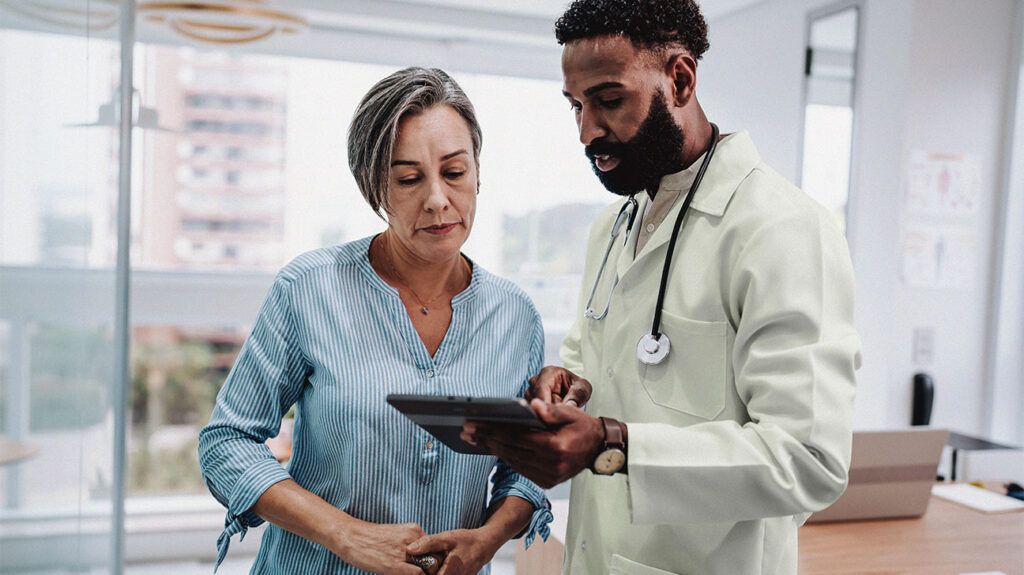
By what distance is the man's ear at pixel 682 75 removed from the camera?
1.19 meters

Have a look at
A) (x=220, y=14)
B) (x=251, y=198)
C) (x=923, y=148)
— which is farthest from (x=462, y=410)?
(x=251, y=198)

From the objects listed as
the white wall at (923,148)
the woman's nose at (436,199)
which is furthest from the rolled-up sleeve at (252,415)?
the white wall at (923,148)

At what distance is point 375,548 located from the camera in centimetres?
120

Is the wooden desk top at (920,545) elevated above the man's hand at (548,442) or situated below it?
below

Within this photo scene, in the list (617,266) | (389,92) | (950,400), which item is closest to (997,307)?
(950,400)

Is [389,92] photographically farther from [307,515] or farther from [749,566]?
[749,566]

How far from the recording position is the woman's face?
4.25 ft

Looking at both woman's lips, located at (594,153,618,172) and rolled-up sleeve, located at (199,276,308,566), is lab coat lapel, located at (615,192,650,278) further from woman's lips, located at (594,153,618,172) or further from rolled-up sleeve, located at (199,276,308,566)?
rolled-up sleeve, located at (199,276,308,566)

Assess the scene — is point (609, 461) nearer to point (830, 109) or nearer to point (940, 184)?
point (940, 184)

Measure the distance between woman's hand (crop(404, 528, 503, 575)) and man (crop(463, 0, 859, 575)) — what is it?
6.4 inches

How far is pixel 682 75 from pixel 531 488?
2.28ft

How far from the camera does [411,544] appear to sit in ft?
4.00

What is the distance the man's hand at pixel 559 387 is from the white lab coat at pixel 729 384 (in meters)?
0.03

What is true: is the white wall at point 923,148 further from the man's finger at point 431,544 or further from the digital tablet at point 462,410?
the digital tablet at point 462,410
